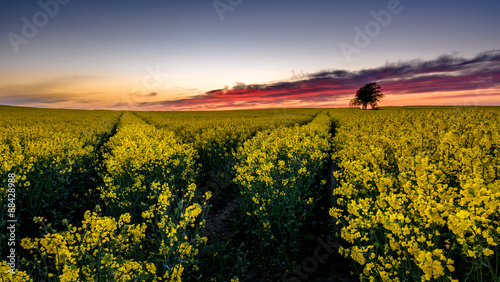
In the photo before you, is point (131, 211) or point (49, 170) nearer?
point (131, 211)

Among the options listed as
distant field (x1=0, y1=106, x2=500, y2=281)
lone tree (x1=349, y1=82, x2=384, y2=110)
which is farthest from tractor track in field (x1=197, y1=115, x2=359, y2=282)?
lone tree (x1=349, y1=82, x2=384, y2=110)

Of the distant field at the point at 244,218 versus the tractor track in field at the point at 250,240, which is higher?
the distant field at the point at 244,218

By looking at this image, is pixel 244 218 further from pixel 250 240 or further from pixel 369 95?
pixel 369 95

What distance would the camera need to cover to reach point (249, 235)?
6930 millimetres

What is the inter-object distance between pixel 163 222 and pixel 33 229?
173 inches

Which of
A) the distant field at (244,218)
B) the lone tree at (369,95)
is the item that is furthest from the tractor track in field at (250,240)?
the lone tree at (369,95)

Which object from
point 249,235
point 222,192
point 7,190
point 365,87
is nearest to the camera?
point 7,190

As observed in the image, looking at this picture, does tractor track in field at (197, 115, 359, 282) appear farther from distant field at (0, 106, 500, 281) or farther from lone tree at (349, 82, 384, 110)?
lone tree at (349, 82, 384, 110)

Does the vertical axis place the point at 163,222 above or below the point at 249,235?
above

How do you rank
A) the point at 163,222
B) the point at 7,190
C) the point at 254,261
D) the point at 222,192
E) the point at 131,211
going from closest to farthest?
the point at 163,222 → the point at 7,190 → the point at 254,261 → the point at 131,211 → the point at 222,192

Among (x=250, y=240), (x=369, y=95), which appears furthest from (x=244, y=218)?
(x=369, y=95)

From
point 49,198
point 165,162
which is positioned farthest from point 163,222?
point 49,198

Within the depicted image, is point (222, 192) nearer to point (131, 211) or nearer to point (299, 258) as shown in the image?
point (131, 211)

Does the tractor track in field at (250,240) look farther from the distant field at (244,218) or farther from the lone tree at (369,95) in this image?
the lone tree at (369,95)
